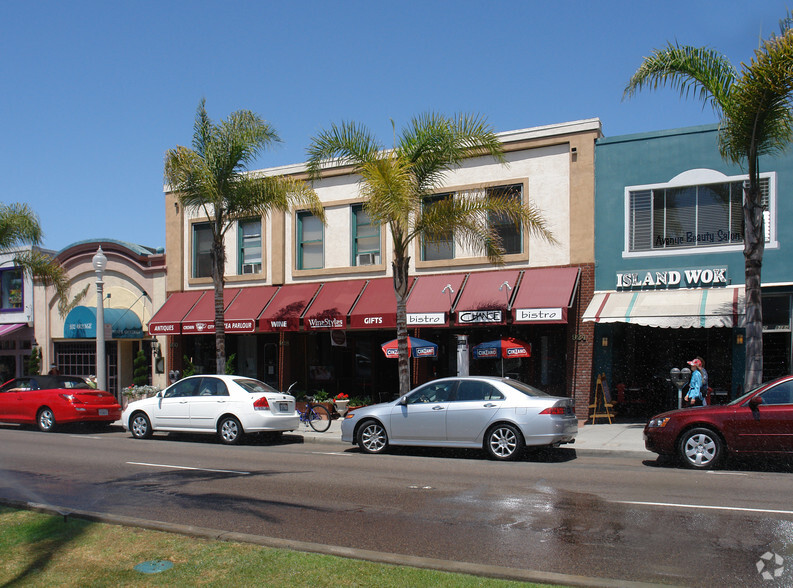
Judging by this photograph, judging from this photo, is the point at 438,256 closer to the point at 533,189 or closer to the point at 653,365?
the point at 533,189

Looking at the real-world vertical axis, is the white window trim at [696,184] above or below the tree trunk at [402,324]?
above

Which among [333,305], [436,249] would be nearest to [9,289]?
[333,305]

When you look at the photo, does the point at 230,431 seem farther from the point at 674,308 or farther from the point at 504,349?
the point at 674,308

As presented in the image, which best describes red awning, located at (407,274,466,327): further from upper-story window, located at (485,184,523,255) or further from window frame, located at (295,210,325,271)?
window frame, located at (295,210,325,271)

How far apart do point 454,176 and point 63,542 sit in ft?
53.5

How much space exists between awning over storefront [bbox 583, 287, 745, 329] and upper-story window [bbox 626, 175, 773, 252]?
4.27 ft

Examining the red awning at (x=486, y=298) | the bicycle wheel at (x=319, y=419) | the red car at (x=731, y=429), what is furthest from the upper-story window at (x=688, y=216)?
the bicycle wheel at (x=319, y=419)

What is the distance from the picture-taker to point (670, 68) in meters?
14.9

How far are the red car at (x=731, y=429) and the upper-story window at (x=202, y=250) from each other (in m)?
17.5

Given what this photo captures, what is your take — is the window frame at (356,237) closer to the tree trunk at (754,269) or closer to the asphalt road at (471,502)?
the asphalt road at (471,502)

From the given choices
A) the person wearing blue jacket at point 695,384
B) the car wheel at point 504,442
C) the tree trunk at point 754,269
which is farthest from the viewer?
the person wearing blue jacket at point 695,384

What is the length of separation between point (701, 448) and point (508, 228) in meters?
9.90

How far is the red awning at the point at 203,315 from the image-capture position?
23406 millimetres

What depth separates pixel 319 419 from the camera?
17.9m
